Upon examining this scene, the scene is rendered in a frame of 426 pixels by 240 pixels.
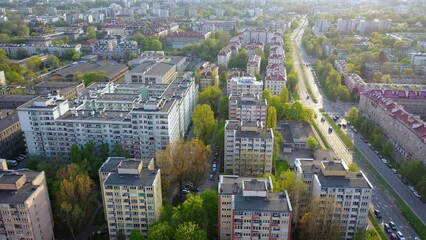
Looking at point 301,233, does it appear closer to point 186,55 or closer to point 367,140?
point 367,140

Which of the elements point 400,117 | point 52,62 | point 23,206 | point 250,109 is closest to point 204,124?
point 250,109

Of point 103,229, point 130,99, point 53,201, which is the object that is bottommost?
point 103,229

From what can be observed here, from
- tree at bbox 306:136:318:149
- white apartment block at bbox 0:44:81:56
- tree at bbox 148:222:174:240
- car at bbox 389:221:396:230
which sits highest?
white apartment block at bbox 0:44:81:56

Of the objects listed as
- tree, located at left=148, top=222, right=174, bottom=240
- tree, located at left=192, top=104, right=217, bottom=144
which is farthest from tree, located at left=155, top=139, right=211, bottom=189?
tree, located at left=192, top=104, right=217, bottom=144

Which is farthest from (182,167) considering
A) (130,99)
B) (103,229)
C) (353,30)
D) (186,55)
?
(353,30)

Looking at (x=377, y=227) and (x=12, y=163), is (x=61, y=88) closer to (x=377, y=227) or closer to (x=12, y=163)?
(x=12, y=163)

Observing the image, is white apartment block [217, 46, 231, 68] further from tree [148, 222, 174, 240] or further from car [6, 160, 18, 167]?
tree [148, 222, 174, 240]

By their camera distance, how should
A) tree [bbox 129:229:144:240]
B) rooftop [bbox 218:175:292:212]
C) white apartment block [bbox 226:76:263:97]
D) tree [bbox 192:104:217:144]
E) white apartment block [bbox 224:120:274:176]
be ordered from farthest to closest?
white apartment block [bbox 226:76:263:97]
tree [bbox 192:104:217:144]
white apartment block [bbox 224:120:274:176]
tree [bbox 129:229:144:240]
rooftop [bbox 218:175:292:212]
